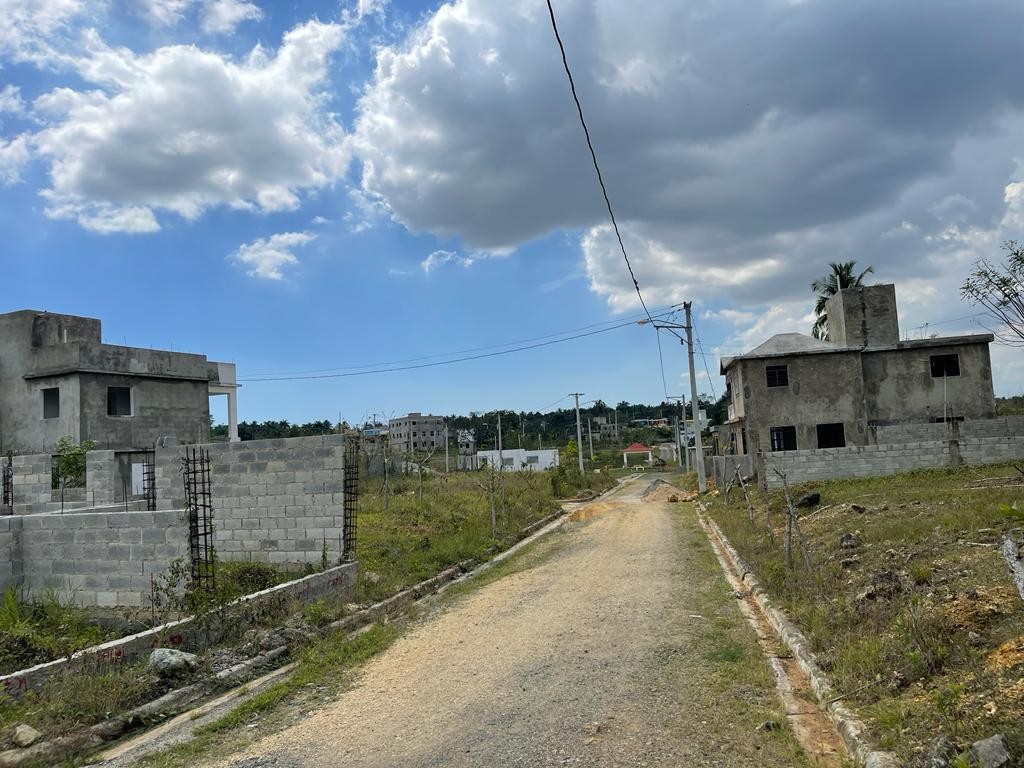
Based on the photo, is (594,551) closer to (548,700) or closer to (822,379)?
(548,700)

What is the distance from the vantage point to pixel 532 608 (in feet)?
32.2

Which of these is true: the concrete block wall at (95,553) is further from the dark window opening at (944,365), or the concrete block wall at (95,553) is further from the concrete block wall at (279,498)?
the dark window opening at (944,365)

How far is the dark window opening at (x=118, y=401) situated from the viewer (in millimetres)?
28016

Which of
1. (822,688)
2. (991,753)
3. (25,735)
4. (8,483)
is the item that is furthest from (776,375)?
(25,735)

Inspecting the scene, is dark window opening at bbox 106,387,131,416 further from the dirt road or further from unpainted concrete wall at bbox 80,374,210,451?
the dirt road

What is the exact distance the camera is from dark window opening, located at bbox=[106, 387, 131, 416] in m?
28.0

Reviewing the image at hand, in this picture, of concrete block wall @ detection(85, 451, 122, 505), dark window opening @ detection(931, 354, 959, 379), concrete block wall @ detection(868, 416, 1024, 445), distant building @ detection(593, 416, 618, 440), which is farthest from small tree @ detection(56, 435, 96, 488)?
distant building @ detection(593, 416, 618, 440)

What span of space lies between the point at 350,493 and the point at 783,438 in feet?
72.5

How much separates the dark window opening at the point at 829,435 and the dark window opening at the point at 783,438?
100 centimetres

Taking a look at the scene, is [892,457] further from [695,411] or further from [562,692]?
[562,692]

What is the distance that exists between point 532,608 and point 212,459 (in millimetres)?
7045

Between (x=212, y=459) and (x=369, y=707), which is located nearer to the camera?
(x=369, y=707)

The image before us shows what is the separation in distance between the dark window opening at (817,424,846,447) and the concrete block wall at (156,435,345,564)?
2273 cm

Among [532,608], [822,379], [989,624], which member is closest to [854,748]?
[989,624]
